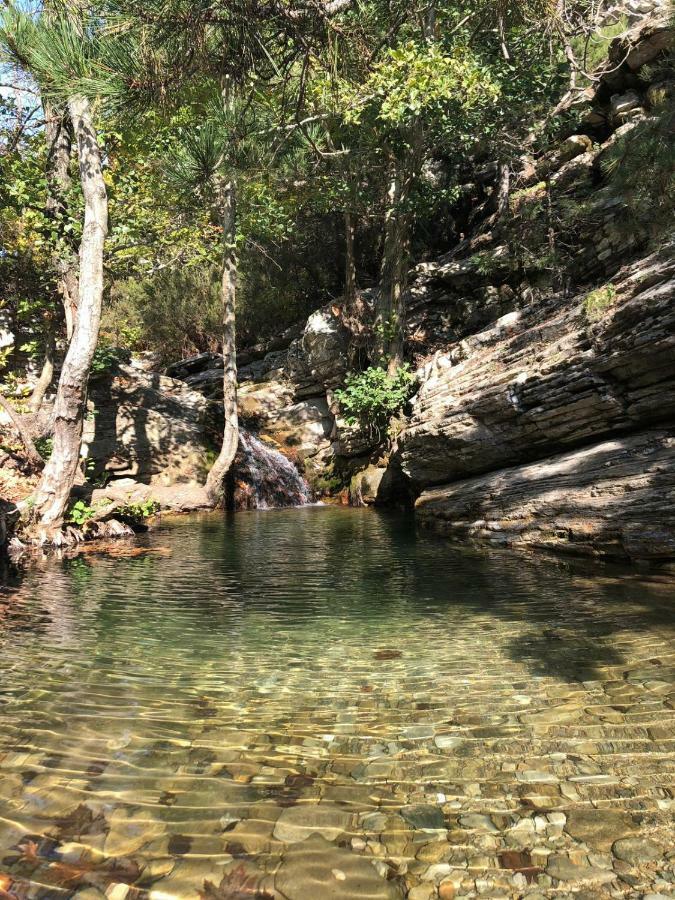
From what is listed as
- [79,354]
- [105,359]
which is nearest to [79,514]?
[79,354]

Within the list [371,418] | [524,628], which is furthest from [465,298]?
[524,628]

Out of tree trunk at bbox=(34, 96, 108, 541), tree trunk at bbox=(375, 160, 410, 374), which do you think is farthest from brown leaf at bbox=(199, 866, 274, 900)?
tree trunk at bbox=(375, 160, 410, 374)

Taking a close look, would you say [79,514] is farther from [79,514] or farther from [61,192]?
[61,192]

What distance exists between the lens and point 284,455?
61.7 feet

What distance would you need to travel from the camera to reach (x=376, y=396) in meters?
15.8

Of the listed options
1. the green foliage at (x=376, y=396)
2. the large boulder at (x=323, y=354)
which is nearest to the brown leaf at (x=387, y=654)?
the green foliage at (x=376, y=396)

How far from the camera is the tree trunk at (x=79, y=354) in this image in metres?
9.74

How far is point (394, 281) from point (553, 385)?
1002cm

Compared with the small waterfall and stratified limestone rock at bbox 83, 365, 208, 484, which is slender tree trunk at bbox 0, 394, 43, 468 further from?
the small waterfall

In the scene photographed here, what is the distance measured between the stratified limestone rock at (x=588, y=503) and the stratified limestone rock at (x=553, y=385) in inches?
16.4

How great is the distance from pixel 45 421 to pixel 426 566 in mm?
10830

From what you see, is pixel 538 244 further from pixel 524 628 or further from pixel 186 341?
pixel 186 341

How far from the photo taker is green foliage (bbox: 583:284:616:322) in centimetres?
815

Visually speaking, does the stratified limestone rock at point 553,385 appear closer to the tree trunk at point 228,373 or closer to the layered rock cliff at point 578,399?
the layered rock cliff at point 578,399
